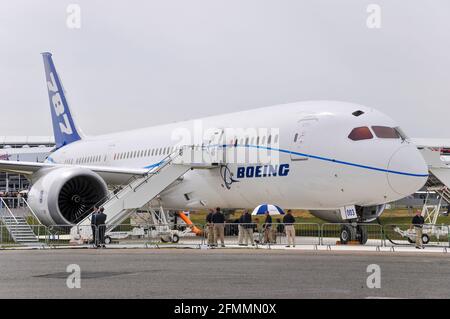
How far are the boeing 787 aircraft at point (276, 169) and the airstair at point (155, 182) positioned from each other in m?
0.08

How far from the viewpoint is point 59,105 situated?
3972 centimetres

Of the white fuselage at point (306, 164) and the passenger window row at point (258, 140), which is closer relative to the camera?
the white fuselage at point (306, 164)

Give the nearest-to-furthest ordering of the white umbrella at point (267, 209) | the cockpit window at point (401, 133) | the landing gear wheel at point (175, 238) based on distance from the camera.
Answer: the cockpit window at point (401, 133), the white umbrella at point (267, 209), the landing gear wheel at point (175, 238)

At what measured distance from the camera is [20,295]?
10.8 meters

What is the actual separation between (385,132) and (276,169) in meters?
3.24

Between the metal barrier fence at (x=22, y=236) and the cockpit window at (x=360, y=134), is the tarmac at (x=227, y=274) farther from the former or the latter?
the metal barrier fence at (x=22, y=236)

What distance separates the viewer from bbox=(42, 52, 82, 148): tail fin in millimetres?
39531

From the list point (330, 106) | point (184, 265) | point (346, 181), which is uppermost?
point (330, 106)

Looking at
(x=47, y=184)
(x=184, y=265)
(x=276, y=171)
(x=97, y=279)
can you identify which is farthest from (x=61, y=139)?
(x=97, y=279)

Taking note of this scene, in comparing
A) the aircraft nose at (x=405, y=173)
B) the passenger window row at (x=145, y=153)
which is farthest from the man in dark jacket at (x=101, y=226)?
the aircraft nose at (x=405, y=173)

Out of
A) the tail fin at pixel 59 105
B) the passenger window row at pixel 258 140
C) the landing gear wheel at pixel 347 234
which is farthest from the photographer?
the tail fin at pixel 59 105

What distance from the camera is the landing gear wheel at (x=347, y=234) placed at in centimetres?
2281
